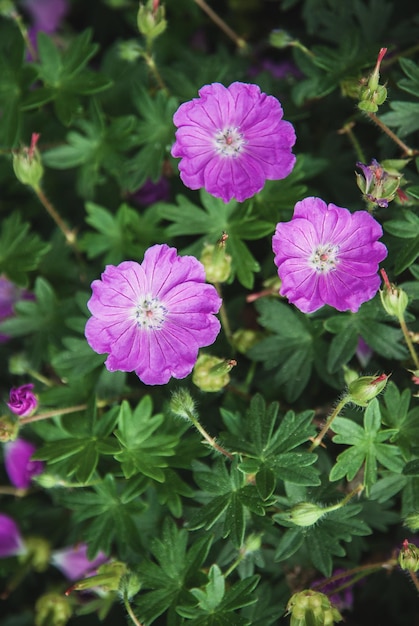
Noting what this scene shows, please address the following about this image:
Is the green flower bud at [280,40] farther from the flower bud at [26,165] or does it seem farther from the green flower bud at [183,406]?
the green flower bud at [183,406]

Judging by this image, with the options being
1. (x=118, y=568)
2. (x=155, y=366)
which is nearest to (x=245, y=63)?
(x=155, y=366)

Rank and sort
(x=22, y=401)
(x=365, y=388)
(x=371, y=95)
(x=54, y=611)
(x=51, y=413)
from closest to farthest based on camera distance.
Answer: (x=365, y=388), (x=371, y=95), (x=22, y=401), (x=51, y=413), (x=54, y=611)

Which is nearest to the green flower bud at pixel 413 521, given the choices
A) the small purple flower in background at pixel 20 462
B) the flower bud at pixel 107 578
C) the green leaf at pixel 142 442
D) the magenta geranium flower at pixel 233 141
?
the green leaf at pixel 142 442

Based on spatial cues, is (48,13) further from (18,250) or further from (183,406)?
(183,406)

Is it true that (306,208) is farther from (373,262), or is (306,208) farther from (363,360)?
(363,360)

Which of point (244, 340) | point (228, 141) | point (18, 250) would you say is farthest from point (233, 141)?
point (18, 250)

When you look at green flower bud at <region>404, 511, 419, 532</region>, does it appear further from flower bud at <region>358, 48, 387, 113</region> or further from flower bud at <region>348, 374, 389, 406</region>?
flower bud at <region>358, 48, 387, 113</region>
